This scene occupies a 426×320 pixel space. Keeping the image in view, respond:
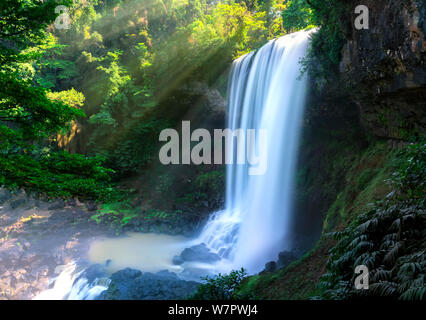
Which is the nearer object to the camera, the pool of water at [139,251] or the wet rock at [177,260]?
the pool of water at [139,251]

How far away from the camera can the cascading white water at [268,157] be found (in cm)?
1162

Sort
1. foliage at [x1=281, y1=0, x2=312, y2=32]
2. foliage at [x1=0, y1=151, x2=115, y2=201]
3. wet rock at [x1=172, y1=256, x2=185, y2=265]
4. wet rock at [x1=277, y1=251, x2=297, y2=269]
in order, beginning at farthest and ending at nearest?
foliage at [x1=281, y1=0, x2=312, y2=32], wet rock at [x1=172, y1=256, x2=185, y2=265], wet rock at [x1=277, y1=251, x2=297, y2=269], foliage at [x1=0, y1=151, x2=115, y2=201]

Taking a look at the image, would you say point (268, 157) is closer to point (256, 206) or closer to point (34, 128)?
point (256, 206)

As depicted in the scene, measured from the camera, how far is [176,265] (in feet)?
38.2

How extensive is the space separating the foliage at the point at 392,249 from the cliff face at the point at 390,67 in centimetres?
244

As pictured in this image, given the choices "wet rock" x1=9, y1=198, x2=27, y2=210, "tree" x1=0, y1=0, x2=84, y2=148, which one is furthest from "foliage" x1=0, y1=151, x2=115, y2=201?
"wet rock" x1=9, y1=198, x2=27, y2=210

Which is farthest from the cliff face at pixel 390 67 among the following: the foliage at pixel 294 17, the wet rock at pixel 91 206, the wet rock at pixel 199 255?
the foliage at pixel 294 17

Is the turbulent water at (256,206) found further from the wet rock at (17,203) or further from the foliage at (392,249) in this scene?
the wet rock at (17,203)

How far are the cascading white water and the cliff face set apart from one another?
2980 mm

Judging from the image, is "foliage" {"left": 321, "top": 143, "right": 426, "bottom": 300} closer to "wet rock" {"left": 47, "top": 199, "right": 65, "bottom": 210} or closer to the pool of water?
the pool of water

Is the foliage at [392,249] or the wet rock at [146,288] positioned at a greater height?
the foliage at [392,249]

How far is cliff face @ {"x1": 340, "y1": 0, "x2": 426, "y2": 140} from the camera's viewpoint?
5.83 metres

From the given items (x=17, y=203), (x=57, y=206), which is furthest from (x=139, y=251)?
(x=17, y=203)
